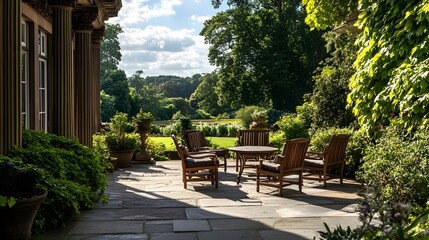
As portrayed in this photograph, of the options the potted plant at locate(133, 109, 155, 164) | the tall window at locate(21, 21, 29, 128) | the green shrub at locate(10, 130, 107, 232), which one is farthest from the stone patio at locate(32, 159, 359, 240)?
the potted plant at locate(133, 109, 155, 164)

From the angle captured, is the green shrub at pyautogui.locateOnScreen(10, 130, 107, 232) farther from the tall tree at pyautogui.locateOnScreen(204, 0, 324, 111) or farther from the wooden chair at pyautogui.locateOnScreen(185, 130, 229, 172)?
the tall tree at pyautogui.locateOnScreen(204, 0, 324, 111)

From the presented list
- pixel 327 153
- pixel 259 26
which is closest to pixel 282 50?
pixel 259 26

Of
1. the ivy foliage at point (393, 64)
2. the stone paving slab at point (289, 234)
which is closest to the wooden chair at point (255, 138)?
the ivy foliage at point (393, 64)

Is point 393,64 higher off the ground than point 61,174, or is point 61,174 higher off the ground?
point 393,64

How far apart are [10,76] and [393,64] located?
4742 mm

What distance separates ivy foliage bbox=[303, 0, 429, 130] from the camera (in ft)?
18.4

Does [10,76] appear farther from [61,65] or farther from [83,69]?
[83,69]

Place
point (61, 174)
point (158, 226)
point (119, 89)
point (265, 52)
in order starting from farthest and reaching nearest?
point (119, 89) → point (265, 52) → point (61, 174) → point (158, 226)

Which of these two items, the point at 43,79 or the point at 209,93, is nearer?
the point at 43,79

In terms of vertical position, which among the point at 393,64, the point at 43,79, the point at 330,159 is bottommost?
the point at 330,159

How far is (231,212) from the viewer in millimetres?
6184

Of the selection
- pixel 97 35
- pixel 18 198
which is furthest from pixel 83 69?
pixel 18 198

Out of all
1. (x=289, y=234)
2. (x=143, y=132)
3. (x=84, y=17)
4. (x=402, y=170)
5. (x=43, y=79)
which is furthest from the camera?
(x=143, y=132)

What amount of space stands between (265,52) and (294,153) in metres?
24.8
